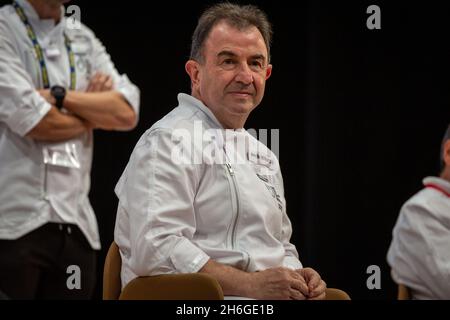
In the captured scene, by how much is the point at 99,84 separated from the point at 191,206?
0.74 meters

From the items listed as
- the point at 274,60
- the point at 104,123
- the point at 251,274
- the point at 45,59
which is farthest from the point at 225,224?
the point at 274,60

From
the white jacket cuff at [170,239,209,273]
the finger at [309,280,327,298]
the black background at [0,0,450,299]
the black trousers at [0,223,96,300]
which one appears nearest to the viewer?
the white jacket cuff at [170,239,209,273]

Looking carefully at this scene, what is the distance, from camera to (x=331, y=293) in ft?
8.77

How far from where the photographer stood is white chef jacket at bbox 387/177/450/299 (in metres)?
3.24

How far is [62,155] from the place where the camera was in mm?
2787

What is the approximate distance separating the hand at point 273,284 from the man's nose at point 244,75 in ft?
2.34

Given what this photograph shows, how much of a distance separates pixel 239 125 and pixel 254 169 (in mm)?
178

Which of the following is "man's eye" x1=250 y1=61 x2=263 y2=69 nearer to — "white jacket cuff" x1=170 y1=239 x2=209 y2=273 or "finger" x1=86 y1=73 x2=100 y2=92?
"finger" x1=86 y1=73 x2=100 y2=92

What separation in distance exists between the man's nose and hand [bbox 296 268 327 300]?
0.70 m

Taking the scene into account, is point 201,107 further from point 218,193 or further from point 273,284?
point 273,284

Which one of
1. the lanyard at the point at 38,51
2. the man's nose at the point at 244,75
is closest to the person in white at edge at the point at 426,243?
the man's nose at the point at 244,75

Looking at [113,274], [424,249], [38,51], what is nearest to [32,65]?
[38,51]

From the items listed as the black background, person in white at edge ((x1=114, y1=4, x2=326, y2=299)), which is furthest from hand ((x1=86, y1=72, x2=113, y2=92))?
the black background

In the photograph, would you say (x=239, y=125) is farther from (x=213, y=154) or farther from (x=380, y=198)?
(x=380, y=198)
